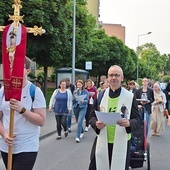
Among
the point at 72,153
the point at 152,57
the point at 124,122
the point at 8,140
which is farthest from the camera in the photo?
the point at 152,57

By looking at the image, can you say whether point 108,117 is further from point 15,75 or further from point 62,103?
point 62,103

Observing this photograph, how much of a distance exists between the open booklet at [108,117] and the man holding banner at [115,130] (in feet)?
0.17

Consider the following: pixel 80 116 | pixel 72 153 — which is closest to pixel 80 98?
pixel 80 116

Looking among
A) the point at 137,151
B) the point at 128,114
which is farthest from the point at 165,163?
the point at 128,114

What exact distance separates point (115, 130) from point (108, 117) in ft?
0.75

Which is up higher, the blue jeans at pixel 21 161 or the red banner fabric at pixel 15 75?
the red banner fabric at pixel 15 75

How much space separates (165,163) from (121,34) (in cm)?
13150

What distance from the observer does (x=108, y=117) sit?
410 cm

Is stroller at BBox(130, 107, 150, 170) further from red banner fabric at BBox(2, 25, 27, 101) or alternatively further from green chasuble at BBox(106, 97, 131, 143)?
red banner fabric at BBox(2, 25, 27, 101)

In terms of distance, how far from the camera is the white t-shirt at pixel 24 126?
12.2ft

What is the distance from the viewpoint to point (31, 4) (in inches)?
680

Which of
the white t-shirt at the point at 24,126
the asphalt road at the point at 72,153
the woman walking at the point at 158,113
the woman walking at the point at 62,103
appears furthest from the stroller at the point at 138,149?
the woman walking at the point at 158,113

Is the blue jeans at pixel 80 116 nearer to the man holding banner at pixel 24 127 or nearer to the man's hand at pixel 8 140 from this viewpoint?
the man holding banner at pixel 24 127

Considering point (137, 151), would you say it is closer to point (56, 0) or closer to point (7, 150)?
point (7, 150)
